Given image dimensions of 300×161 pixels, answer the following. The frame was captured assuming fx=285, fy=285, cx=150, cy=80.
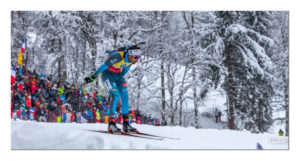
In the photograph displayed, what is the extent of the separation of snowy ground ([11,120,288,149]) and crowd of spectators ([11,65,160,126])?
100 centimetres

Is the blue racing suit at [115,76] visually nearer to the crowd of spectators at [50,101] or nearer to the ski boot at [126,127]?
the ski boot at [126,127]

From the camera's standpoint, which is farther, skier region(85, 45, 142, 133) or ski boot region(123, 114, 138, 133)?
ski boot region(123, 114, 138, 133)

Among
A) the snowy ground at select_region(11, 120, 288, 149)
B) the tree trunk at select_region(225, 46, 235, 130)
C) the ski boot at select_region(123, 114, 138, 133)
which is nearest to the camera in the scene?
the snowy ground at select_region(11, 120, 288, 149)

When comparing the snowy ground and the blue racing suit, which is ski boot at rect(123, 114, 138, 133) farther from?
the snowy ground

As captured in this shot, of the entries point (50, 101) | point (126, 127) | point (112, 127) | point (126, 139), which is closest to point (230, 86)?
point (126, 127)

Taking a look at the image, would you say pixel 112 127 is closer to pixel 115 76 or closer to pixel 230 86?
pixel 115 76

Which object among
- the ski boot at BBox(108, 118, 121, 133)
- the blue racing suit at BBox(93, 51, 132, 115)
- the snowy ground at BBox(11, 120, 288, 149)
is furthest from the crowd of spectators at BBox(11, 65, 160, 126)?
the ski boot at BBox(108, 118, 121, 133)

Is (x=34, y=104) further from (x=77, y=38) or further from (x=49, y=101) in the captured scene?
(x=77, y=38)

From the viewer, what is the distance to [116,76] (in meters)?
5.00

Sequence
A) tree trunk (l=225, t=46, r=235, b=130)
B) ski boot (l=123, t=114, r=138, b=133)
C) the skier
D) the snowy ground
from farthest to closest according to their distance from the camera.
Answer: tree trunk (l=225, t=46, r=235, b=130), ski boot (l=123, t=114, r=138, b=133), the skier, the snowy ground

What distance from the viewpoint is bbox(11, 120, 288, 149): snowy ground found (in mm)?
4270

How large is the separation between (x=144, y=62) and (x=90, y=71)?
1661mm

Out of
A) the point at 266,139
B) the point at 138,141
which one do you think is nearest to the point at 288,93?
the point at 266,139

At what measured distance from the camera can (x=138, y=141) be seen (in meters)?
4.41
